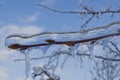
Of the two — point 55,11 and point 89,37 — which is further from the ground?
point 55,11

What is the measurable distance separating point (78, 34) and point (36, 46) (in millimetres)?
190

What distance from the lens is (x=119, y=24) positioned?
4.21ft

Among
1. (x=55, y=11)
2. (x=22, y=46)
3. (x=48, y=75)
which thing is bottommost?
(x=22, y=46)

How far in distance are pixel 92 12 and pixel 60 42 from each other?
2.84 meters

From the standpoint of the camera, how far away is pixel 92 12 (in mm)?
3953

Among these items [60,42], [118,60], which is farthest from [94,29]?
[118,60]

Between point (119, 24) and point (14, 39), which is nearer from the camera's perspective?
point (14, 39)

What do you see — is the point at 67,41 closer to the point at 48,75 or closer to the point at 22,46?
the point at 22,46

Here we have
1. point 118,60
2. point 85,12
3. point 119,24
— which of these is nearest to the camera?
point 119,24

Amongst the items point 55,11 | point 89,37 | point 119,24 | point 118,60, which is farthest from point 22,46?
point 118,60

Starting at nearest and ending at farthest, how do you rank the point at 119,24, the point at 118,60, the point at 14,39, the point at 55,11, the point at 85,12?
the point at 14,39, the point at 119,24, the point at 55,11, the point at 85,12, the point at 118,60

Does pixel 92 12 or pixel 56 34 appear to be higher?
pixel 92 12

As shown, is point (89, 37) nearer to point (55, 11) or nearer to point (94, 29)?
point (94, 29)

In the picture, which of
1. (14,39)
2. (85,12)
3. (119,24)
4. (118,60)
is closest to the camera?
(14,39)
